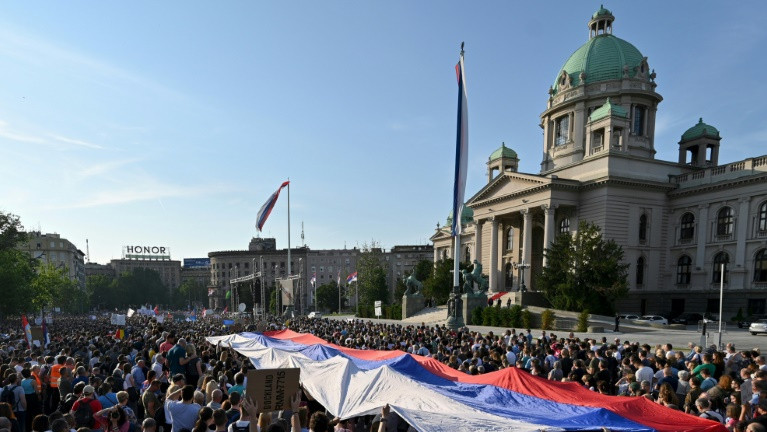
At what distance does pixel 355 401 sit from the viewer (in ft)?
30.5

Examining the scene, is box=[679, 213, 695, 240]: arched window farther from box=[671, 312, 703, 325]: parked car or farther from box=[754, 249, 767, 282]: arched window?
box=[671, 312, 703, 325]: parked car

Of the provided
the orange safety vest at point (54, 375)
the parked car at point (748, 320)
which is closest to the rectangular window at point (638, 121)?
the parked car at point (748, 320)

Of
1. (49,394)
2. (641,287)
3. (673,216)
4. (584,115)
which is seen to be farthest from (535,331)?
(584,115)

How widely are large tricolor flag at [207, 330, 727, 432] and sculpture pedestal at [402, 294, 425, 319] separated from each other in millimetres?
46750

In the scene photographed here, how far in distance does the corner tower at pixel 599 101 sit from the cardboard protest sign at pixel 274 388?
59.7m

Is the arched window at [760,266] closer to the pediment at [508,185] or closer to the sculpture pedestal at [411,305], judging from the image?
the pediment at [508,185]

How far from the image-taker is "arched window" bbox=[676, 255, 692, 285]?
54562 mm

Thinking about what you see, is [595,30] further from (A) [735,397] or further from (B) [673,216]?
(A) [735,397]

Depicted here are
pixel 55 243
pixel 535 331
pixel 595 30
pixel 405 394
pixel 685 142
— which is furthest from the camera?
pixel 55 243

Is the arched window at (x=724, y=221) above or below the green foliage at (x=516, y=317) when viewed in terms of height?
above

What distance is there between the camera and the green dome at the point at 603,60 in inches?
2623

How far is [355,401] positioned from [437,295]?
58.1 meters

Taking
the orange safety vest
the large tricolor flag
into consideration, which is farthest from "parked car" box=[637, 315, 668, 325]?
the orange safety vest

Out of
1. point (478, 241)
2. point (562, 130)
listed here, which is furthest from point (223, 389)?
point (562, 130)
